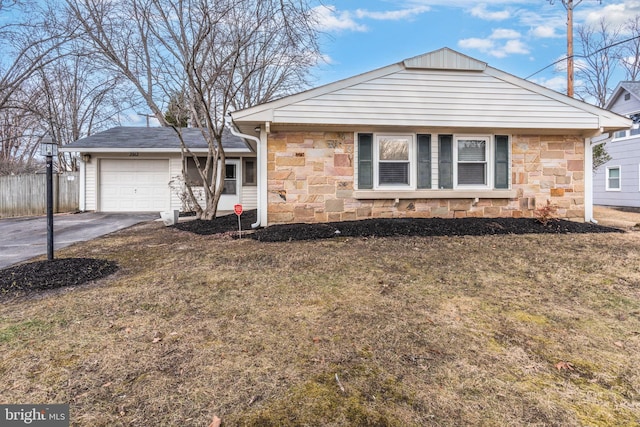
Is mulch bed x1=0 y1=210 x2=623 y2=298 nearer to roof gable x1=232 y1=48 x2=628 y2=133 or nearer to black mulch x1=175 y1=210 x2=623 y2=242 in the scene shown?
black mulch x1=175 y1=210 x2=623 y2=242

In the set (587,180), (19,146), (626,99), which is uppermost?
(626,99)

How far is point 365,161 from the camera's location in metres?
7.53

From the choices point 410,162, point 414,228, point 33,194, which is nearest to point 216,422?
point 414,228

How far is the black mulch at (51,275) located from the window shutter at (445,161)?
21.4 ft

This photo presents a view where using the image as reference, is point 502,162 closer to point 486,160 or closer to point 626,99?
point 486,160

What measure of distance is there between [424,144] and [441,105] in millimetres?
883

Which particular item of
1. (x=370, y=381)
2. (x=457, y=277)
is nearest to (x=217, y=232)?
(x=457, y=277)

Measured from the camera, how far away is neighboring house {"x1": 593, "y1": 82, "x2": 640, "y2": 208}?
14070 mm

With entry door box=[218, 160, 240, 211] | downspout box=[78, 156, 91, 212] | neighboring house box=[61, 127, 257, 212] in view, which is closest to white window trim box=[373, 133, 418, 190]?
neighboring house box=[61, 127, 257, 212]

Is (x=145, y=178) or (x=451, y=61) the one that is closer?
(x=451, y=61)

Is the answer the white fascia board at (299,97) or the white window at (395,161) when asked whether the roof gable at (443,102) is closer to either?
the white fascia board at (299,97)

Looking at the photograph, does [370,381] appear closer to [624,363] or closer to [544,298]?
[624,363]

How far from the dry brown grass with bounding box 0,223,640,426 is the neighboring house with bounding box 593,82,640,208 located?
13.4 m

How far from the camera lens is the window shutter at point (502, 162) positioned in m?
7.84
